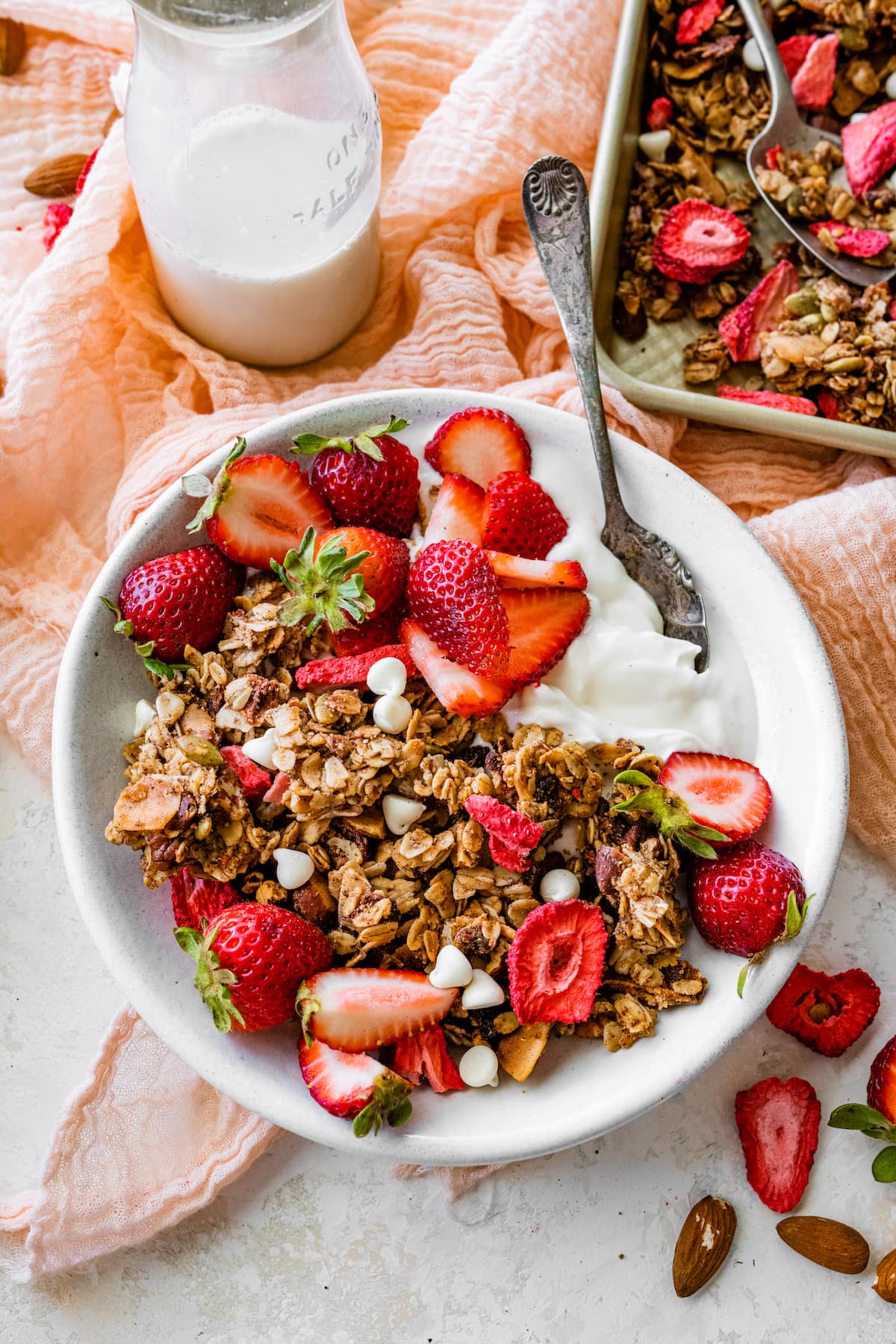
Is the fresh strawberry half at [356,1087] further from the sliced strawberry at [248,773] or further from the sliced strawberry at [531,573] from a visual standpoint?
the sliced strawberry at [531,573]

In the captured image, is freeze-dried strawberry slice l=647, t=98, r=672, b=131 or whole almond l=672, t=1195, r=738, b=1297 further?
freeze-dried strawberry slice l=647, t=98, r=672, b=131

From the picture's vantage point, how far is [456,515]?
1.32 meters

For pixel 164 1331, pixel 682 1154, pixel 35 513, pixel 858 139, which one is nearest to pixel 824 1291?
pixel 682 1154

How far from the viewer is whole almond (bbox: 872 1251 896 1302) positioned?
1.38 m

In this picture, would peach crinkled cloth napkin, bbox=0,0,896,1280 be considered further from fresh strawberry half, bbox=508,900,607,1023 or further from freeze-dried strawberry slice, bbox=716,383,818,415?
fresh strawberry half, bbox=508,900,607,1023

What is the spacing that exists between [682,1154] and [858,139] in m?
1.36

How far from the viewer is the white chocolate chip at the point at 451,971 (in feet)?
3.84

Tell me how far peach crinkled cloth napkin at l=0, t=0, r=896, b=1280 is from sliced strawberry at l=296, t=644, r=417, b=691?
1.27 feet

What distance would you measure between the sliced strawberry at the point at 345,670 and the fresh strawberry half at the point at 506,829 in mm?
173

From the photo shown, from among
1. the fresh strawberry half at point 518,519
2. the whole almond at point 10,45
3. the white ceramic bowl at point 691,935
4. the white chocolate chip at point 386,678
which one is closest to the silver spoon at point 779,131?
the white ceramic bowl at point 691,935

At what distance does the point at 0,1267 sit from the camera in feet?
4.53

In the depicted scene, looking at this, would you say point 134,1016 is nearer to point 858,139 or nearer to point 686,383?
point 686,383

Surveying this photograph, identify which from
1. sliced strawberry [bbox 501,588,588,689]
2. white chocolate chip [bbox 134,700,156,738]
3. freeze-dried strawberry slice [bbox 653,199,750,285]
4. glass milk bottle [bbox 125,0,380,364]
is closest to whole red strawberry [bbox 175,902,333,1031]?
white chocolate chip [bbox 134,700,156,738]

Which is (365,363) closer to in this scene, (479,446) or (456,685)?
(479,446)
